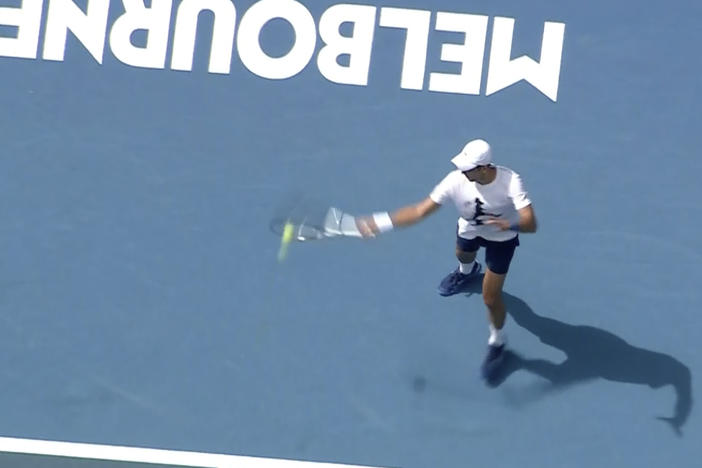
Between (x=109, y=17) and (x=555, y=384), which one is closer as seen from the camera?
(x=555, y=384)

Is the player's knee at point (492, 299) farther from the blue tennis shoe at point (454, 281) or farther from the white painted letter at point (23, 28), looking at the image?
the white painted letter at point (23, 28)

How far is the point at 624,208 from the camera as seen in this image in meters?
10.6

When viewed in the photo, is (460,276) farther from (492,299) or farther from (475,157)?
(475,157)

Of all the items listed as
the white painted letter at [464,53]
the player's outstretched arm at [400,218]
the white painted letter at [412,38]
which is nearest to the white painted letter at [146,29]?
the white painted letter at [412,38]

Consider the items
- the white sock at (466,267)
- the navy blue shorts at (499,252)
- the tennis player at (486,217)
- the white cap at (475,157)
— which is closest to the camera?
the white cap at (475,157)

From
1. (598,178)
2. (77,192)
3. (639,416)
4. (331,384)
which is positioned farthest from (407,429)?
(77,192)

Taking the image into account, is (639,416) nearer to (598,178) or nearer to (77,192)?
(598,178)

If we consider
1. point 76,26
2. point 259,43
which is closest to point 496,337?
point 259,43

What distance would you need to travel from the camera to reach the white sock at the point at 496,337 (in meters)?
10.2

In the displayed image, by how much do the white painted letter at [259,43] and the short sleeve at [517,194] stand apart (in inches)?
85.5

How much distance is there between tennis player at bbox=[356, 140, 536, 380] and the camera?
9.47m

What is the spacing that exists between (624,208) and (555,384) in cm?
136

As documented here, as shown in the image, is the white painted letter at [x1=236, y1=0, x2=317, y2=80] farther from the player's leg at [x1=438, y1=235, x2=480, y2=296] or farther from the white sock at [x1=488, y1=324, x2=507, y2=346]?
the white sock at [x1=488, y1=324, x2=507, y2=346]

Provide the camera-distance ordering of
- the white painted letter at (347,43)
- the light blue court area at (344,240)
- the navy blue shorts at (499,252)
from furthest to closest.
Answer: the white painted letter at (347,43)
the light blue court area at (344,240)
the navy blue shorts at (499,252)
